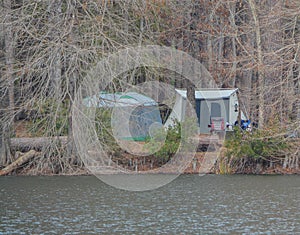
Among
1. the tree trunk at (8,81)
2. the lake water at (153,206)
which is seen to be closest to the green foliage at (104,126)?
the lake water at (153,206)

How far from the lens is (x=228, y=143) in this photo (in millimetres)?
22359

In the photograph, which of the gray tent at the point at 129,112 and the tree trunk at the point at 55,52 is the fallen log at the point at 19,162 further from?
the tree trunk at the point at 55,52

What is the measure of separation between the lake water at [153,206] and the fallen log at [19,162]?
32.5 inches

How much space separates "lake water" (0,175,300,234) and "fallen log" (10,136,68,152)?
108cm

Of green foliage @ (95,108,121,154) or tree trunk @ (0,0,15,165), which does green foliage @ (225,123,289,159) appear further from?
tree trunk @ (0,0,15,165)

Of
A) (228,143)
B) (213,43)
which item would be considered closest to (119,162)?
(228,143)

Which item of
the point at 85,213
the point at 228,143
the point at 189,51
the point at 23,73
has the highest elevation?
the point at 189,51

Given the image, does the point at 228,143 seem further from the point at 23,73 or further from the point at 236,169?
the point at 23,73

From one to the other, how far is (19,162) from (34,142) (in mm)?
870

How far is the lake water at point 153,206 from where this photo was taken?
12.9 meters

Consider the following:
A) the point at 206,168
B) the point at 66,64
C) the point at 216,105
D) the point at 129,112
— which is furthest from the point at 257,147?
the point at 216,105

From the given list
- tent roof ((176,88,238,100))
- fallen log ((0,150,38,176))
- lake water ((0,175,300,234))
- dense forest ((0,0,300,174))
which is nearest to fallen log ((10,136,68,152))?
dense forest ((0,0,300,174))

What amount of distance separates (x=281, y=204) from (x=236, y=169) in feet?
20.5

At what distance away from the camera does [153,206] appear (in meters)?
15.4
